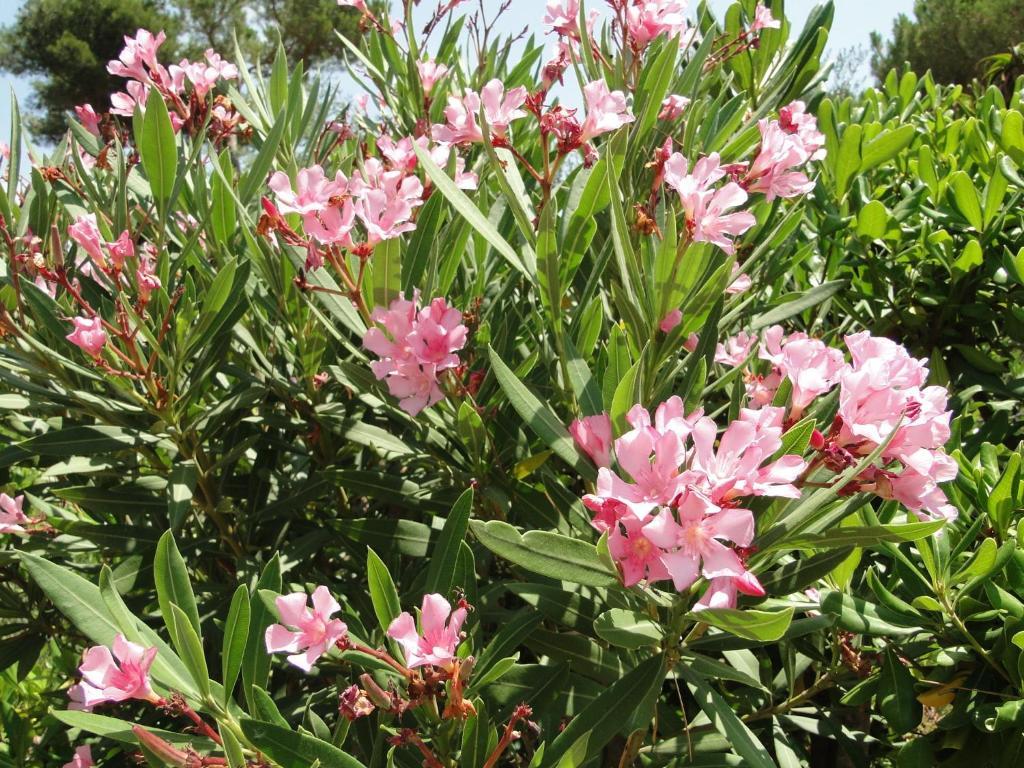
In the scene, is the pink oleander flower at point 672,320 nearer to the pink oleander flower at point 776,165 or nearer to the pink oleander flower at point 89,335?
the pink oleander flower at point 776,165

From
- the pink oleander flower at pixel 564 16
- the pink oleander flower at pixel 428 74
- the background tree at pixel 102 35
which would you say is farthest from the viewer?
the background tree at pixel 102 35

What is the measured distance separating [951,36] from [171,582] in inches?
800

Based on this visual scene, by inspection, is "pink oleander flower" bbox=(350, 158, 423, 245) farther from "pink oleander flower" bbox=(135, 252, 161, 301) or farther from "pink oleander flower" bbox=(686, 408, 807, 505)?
"pink oleander flower" bbox=(686, 408, 807, 505)

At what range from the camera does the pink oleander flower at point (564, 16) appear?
163cm

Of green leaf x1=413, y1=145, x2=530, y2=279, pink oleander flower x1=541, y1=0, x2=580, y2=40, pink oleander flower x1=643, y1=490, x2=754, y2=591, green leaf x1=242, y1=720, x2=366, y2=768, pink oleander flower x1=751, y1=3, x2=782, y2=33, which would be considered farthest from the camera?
pink oleander flower x1=751, y1=3, x2=782, y2=33

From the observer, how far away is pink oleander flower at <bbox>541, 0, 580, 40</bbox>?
163cm

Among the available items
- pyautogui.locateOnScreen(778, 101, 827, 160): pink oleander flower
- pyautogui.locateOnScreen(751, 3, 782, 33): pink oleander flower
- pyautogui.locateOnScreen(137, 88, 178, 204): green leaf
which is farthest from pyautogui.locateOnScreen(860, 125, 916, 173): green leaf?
pyautogui.locateOnScreen(137, 88, 178, 204): green leaf

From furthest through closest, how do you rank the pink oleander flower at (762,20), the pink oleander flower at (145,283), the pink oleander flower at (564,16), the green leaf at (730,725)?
the pink oleander flower at (762,20) < the pink oleander flower at (564,16) < the pink oleander flower at (145,283) < the green leaf at (730,725)

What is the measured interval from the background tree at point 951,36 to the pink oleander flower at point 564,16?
691 inches

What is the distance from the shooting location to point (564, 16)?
1641 mm

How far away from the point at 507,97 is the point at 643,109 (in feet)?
0.71

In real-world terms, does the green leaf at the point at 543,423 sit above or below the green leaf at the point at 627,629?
above

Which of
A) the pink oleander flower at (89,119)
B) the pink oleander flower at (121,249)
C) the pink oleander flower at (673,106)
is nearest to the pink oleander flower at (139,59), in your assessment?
the pink oleander flower at (89,119)

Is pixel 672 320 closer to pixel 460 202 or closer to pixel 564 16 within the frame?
pixel 460 202
